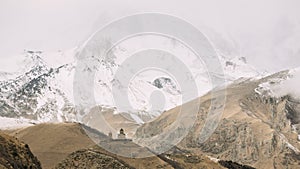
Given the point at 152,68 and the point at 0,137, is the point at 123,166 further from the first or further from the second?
the point at 152,68

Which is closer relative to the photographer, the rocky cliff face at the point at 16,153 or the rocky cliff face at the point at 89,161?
the rocky cliff face at the point at 16,153

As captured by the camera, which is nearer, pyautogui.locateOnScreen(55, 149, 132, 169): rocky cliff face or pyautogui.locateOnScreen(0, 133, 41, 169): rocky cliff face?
pyautogui.locateOnScreen(0, 133, 41, 169): rocky cliff face

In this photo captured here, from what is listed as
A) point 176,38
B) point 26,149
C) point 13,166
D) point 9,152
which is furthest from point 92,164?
point 176,38

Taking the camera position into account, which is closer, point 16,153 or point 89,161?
point 16,153

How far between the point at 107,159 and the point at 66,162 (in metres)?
15.1

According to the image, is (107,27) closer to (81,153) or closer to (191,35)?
(191,35)

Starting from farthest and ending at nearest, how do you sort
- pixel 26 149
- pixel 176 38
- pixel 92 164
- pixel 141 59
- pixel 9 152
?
1. pixel 92 164
2. pixel 26 149
3. pixel 9 152
4. pixel 141 59
5. pixel 176 38

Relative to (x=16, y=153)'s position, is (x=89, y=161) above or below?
above

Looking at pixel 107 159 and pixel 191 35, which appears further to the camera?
pixel 107 159

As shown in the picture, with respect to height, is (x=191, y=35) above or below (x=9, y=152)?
above

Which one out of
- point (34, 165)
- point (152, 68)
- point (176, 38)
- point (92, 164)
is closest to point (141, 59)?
point (152, 68)

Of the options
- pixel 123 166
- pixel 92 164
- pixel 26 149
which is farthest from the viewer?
pixel 123 166

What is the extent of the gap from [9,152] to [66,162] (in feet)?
184

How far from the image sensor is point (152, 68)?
9788 cm
